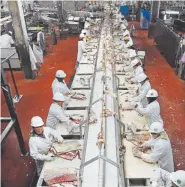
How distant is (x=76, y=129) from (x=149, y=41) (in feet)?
38.8

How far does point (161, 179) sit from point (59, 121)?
2313 mm

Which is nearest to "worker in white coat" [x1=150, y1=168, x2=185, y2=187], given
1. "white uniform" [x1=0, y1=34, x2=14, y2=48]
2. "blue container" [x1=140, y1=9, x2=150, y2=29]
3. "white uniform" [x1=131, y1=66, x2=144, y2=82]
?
"white uniform" [x1=131, y1=66, x2=144, y2=82]

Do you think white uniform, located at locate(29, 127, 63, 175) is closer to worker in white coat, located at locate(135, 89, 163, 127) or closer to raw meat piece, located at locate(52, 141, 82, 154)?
raw meat piece, located at locate(52, 141, 82, 154)

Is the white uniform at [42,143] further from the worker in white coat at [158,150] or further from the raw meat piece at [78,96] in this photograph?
the raw meat piece at [78,96]

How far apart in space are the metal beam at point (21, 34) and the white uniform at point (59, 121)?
488 centimetres

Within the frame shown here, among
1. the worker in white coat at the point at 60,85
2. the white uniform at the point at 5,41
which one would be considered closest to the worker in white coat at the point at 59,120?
the worker in white coat at the point at 60,85

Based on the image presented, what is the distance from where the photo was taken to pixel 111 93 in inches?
187

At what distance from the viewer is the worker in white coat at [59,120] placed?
441 centimetres

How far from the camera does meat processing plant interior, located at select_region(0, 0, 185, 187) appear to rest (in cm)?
327

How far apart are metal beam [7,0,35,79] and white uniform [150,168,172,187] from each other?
7018 mm

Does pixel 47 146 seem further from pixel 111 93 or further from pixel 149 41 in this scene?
pixel 149 41

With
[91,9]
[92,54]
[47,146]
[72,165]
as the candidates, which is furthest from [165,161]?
[91,9]

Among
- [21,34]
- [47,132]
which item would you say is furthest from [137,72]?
[21,34]

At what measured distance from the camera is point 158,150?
3477 mm
